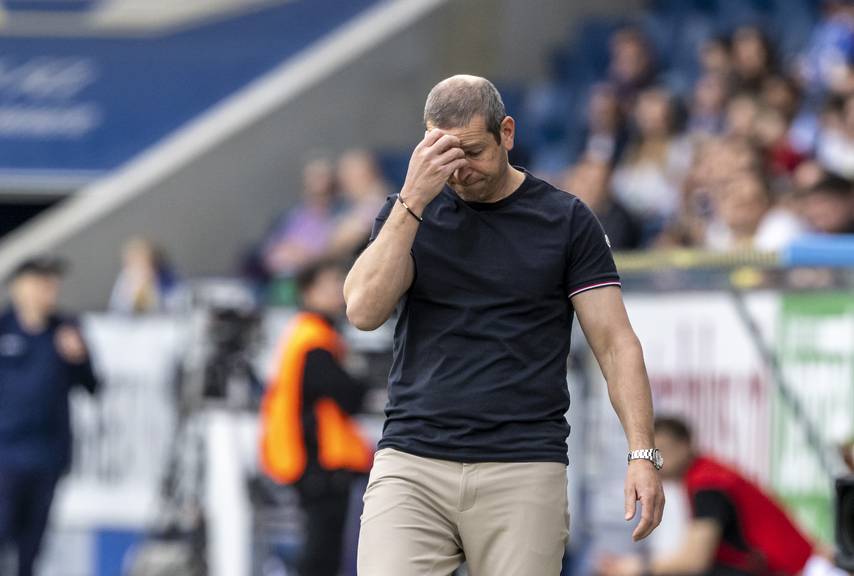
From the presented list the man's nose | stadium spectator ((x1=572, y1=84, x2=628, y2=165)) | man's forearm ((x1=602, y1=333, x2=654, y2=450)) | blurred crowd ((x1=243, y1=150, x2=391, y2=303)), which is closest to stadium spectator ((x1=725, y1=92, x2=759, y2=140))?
stadium spectator ((x1=572, y1=84, x2=628, y2=165))

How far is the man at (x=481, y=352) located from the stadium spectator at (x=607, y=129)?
7687mm

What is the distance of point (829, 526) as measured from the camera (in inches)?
326

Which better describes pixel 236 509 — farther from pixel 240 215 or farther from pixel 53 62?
pixel 53 62

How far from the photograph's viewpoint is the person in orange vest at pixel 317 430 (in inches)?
368

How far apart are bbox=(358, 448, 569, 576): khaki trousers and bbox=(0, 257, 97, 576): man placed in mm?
6707

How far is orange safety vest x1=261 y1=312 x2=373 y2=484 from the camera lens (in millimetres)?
9375

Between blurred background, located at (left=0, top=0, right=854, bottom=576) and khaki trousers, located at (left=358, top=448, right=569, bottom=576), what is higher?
blurred background, located at (left=0, top=0, right=854, bottom=576)

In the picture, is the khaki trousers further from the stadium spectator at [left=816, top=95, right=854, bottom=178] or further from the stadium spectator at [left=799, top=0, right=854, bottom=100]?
the stadium spectator at [left=799, top=0, right=854, bottom=100]

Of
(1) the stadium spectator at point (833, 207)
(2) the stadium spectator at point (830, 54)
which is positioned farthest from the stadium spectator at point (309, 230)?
(1) the stadium spectator at point (833, 207)

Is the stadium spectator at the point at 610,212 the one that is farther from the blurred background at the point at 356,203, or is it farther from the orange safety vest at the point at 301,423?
the orange safety vest at the point at 301,423

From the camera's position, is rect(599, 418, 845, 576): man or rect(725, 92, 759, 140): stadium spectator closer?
rect(599, 418, 845, 576): man

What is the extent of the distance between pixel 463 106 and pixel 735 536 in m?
3.50

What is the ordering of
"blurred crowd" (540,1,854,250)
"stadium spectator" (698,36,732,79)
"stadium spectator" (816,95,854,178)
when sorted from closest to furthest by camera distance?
"blurred crowd" (540,1,854,250) < "stadium spectator" (816,95,854,178) < "stadium spectator" (698,36,732,79)

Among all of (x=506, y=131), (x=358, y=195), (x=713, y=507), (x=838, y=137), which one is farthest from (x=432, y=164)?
(x=358, y=195)
